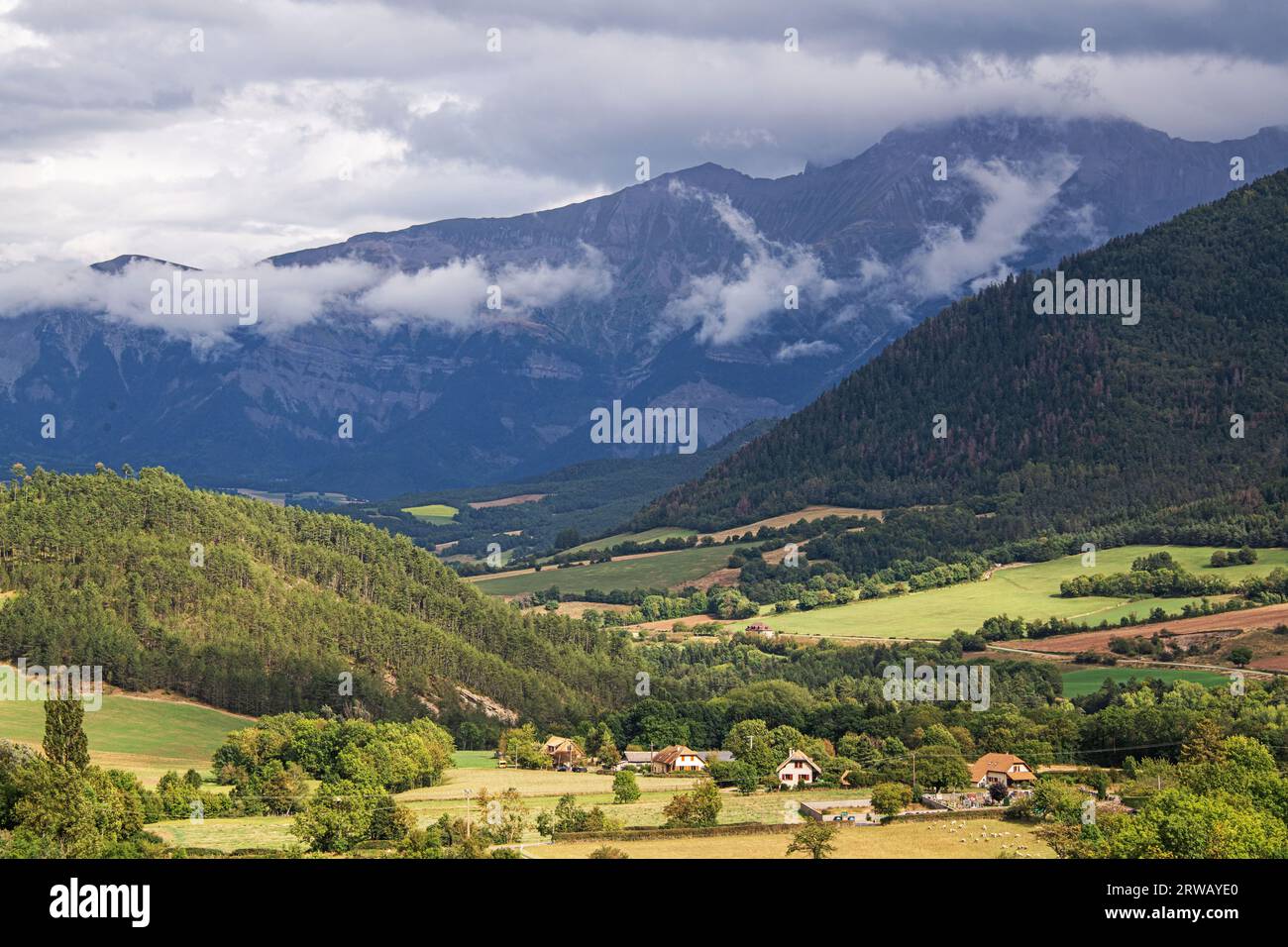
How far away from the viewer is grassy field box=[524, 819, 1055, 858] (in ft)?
282

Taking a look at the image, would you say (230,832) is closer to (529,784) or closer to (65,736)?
(65,736)

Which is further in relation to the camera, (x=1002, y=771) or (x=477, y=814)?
(x=1002, y=771)

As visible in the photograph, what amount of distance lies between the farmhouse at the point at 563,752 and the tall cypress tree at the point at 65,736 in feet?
174

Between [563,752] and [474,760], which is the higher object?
[563,752]

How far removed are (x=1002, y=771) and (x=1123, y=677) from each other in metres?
65.1

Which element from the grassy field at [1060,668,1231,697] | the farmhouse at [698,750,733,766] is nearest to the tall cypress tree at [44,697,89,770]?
the farmhouse at [698,750,733,766]

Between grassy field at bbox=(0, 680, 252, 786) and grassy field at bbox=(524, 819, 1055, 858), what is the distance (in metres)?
48.5

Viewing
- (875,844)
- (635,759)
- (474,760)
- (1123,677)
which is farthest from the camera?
(1123,677)

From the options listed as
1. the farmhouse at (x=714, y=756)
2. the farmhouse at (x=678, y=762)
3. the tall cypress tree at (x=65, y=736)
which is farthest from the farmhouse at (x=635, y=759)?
the tall cypress tree at (x=65, y=736)

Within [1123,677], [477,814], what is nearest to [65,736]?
[477,814]

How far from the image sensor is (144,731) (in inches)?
6093

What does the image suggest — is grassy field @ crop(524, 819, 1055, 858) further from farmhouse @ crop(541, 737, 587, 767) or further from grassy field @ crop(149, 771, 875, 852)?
farmhouse @ crop(541, 737, 587, 767)

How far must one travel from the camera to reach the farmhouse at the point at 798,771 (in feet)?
415
